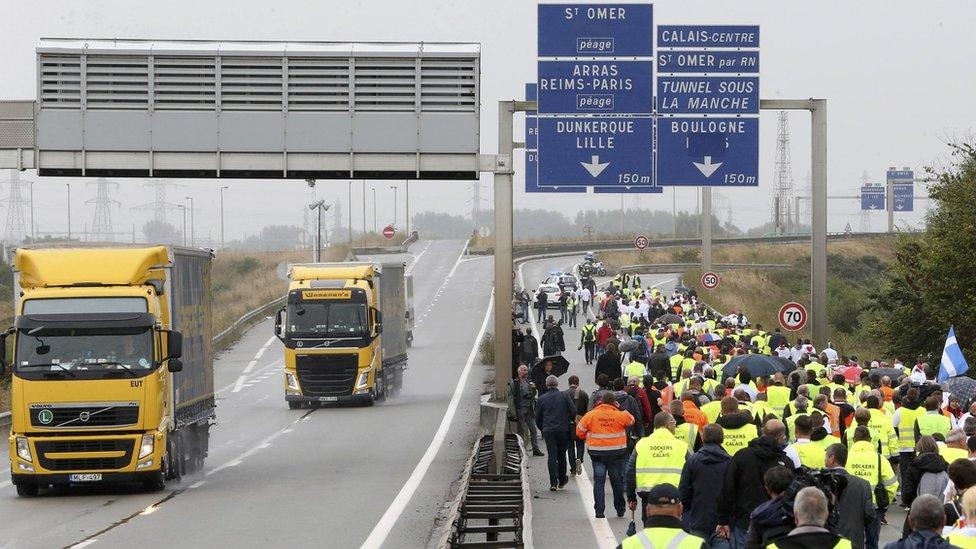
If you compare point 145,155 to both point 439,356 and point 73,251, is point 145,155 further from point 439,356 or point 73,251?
point 439,356

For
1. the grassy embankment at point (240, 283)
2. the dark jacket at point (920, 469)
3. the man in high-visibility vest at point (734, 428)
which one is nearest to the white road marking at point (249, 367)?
the grassy embankment at point (240, 283)

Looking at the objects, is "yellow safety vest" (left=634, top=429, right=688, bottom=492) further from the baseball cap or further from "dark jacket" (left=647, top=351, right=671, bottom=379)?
"dark jacket" (left=647, top=351, right=671, bottom=379)

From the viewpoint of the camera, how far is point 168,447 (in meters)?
21.3

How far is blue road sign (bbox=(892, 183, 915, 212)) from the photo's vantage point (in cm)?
11800

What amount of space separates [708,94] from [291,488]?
46.8 feet

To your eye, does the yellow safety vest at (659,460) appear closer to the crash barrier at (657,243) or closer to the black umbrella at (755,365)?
the black umbrella at (755,365)

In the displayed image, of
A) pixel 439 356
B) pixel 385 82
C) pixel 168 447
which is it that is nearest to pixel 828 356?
pixel 385 82

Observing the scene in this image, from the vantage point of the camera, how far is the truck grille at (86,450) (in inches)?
798

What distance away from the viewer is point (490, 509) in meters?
15.4

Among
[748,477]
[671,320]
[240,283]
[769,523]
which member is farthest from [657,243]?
[769,523]

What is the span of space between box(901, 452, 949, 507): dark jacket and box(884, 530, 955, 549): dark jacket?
430cm

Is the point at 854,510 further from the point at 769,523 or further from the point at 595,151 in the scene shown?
the point at 595,151

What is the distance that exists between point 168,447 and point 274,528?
471 centimetres

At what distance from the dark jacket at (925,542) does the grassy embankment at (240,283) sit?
105ft
